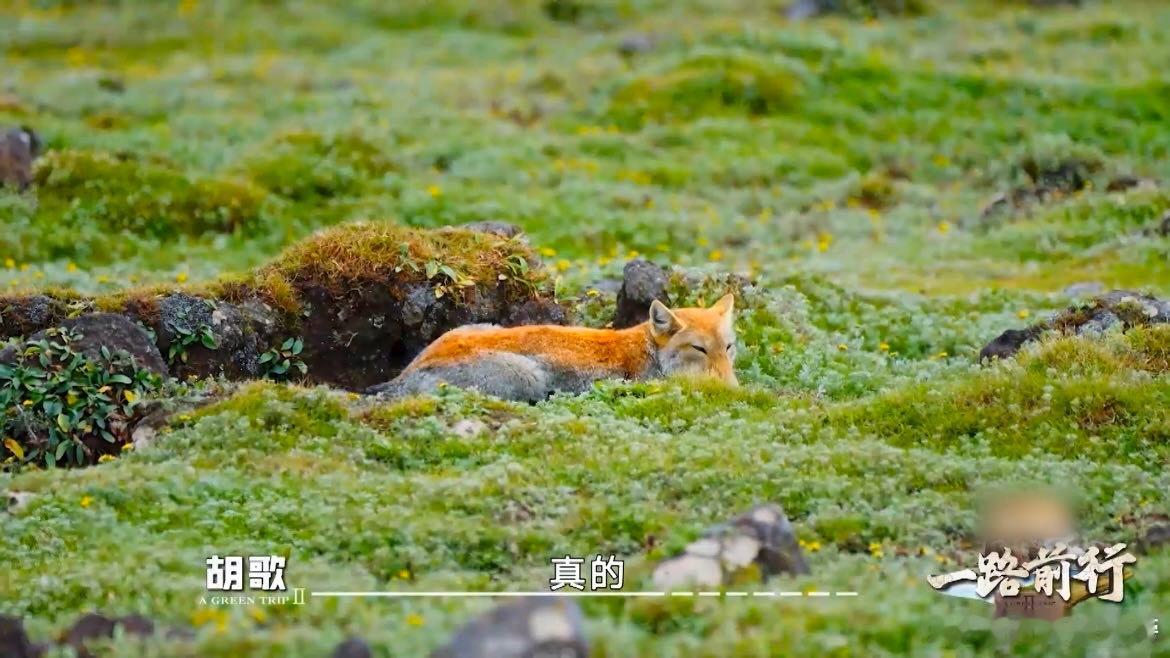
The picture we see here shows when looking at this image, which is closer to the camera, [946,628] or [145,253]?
[946,628]

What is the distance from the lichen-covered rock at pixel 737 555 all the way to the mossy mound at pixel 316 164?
63.4ft

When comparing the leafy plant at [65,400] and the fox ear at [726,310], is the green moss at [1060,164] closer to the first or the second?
the fox ear at [726,310]

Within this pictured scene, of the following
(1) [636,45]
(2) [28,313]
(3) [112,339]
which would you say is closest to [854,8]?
(1) [636,45]

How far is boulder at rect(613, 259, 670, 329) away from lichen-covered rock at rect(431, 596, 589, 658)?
10.3 m

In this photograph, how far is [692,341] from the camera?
16.5 m

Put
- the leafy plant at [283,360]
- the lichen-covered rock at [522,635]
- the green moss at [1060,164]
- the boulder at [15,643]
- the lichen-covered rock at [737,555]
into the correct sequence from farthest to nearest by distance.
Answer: the green moss at [1060,164] → the leafy plant at [283,360] → the lichen-covered rock at [737,555] → the boulder at [15,643] → the lichen-covered rock at [522,635]

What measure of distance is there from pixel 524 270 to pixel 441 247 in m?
1.17

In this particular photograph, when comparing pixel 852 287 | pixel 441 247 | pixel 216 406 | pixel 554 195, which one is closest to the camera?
pixel 216 406

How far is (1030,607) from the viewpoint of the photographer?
10.5m

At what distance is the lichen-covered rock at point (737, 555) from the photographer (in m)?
10.6

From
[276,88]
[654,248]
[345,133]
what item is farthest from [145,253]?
[276,88]

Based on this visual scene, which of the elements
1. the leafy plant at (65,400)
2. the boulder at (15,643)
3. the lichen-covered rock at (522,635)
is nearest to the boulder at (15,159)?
the leafy plant at (65,400)

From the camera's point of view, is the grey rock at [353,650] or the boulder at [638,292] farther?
the boulder at [638,292]

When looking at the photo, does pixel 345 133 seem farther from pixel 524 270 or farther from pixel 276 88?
pixel 524 270
